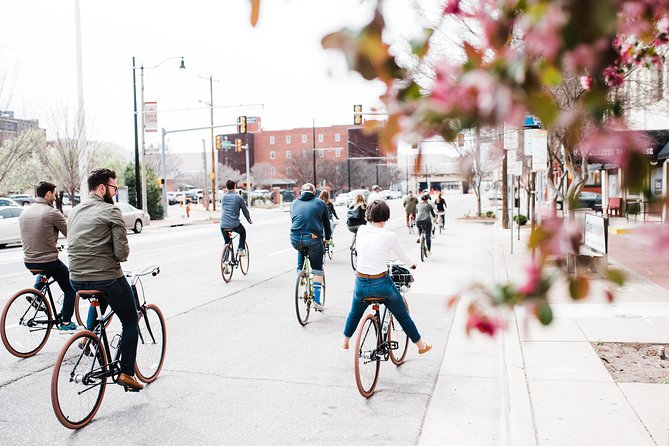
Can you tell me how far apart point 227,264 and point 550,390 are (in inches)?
316

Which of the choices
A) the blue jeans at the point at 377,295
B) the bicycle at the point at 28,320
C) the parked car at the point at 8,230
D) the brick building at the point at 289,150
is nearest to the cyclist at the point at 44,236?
the bicycle at the point at 28,320

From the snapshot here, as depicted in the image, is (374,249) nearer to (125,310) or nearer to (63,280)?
(125,310)

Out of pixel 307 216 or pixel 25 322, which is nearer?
pixel 25 322

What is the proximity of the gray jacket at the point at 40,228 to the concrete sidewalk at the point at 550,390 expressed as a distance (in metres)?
4.43

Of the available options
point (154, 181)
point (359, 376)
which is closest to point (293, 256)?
point (359, 376)

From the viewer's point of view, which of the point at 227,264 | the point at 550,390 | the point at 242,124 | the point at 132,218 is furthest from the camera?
the point at 242,124

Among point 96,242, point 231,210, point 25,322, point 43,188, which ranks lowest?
point 25,322

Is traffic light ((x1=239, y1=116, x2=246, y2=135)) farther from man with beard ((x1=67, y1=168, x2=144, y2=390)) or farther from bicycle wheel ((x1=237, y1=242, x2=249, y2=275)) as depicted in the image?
man with beard ((x1=67, y1=168, x2=144, y2=390))

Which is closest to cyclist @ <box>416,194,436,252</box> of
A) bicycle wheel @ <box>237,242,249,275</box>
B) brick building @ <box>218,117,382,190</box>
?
bicycle wheel @ <box>237,242,249,275</box>

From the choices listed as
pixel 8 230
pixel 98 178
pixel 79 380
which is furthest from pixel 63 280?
pixel 8 230

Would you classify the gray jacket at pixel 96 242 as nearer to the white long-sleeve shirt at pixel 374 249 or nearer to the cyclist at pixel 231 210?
the white long-sleeve shirt at pixel 374 249

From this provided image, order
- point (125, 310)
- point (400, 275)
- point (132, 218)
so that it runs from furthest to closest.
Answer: point (132, 218)
point (400, 275)
point (125, 310)

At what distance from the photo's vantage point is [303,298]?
881 centimetres

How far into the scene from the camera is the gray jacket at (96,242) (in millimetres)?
5219
